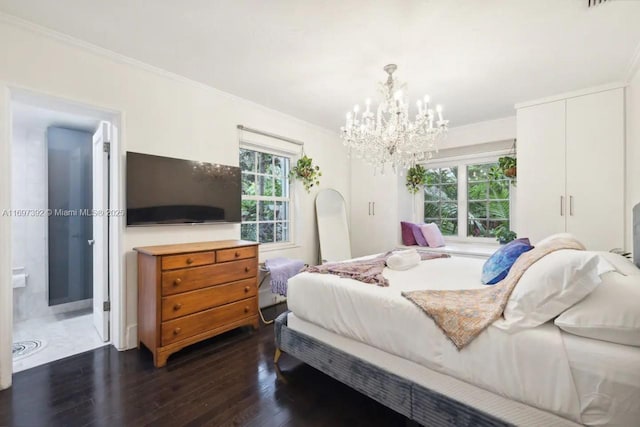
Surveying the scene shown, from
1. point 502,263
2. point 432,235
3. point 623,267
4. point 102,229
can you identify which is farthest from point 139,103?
point 432,235

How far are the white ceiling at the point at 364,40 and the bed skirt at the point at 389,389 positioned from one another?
217cm

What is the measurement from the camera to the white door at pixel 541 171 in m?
3.04

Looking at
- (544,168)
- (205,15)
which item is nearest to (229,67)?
(205,15)

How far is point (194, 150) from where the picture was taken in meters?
2.86

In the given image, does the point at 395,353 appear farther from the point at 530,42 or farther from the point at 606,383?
the point at 530,42

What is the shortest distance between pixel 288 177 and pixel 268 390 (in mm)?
2700


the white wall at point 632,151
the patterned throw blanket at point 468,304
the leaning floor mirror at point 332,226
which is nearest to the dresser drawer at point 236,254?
the leaning floor mirror at point 332,226

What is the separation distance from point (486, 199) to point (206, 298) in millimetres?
3901

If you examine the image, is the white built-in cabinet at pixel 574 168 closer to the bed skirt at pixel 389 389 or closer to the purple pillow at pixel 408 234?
the purple pillow at pixel 408 234

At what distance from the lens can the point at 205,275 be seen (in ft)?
7.90

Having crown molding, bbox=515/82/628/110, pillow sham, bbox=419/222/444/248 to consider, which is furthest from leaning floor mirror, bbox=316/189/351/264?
crown molding, bbox=515/82/628/110

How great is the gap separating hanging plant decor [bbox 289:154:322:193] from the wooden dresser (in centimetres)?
147

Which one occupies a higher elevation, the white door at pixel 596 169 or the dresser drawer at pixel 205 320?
the white door at pixel 596 169

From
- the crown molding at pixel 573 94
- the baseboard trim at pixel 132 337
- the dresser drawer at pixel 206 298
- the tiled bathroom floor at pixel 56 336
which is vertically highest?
the crown molding at pixel 573 94
